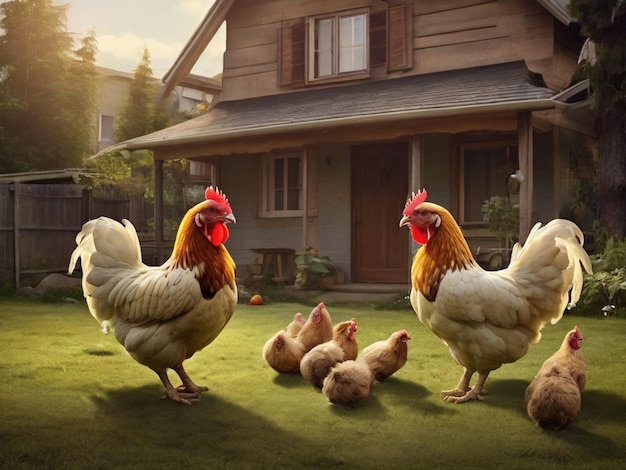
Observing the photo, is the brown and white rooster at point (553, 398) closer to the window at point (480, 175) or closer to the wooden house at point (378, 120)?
the wooden house at point (378, 120)

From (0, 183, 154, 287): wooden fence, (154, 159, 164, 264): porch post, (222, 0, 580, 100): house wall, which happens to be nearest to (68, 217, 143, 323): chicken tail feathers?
(0, 183, 154, 287): wooden fence

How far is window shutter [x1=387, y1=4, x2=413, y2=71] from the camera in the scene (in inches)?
467

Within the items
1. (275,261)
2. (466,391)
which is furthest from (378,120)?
(466,391)

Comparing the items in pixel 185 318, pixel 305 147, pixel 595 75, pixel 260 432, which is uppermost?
pixel 595 75

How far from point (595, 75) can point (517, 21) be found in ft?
5.91

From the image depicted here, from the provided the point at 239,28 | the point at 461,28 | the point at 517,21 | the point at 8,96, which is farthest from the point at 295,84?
the point at 8,96

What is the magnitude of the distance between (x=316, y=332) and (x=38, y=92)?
1592 cm

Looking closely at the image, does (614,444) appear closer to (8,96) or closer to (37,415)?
(37,415)

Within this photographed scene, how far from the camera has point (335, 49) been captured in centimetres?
1269

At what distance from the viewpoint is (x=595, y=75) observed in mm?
9891

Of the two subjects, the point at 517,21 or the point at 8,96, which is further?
the point at 8,96

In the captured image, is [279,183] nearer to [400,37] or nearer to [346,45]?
[346,45]

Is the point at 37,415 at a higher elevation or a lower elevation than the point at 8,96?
lower

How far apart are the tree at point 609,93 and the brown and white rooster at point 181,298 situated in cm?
764
